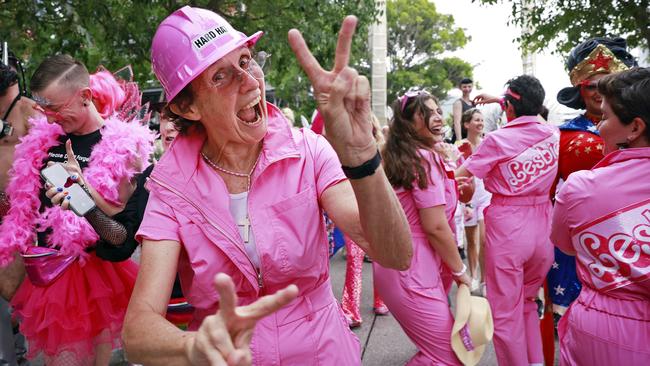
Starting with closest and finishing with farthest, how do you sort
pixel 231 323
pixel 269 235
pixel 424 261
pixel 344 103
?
1. pixel 231 323
2. pixel 344 103
3. pixel 269 235
4. pixel 424 261

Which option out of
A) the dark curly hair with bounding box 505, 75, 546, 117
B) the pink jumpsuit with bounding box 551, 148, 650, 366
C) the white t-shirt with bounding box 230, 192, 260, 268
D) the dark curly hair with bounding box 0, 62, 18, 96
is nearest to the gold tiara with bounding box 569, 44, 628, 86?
the dark curly hair with bounding box 505, 75, 546, 117

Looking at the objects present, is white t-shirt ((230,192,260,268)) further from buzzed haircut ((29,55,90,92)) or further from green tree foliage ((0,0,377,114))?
green tree foliage ((0,0,377,114))

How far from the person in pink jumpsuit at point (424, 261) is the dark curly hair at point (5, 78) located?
8.33 feet

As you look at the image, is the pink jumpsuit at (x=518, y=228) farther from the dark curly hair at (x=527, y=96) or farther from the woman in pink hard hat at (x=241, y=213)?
the woman in pink hard hat at (x=241, y=213)

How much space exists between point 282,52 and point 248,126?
7.85m

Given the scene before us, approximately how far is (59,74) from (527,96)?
307 cm

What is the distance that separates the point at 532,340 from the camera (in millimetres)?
4320

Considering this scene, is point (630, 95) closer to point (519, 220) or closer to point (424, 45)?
point (519, 220)

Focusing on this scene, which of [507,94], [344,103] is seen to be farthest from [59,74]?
[507,94]

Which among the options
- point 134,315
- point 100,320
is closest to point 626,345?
point 134,315

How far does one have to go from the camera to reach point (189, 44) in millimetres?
1888

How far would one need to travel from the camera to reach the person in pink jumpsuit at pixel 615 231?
7.90 feet

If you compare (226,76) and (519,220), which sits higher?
(226,76)

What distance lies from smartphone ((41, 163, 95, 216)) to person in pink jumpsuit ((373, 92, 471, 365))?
1.56 meters
